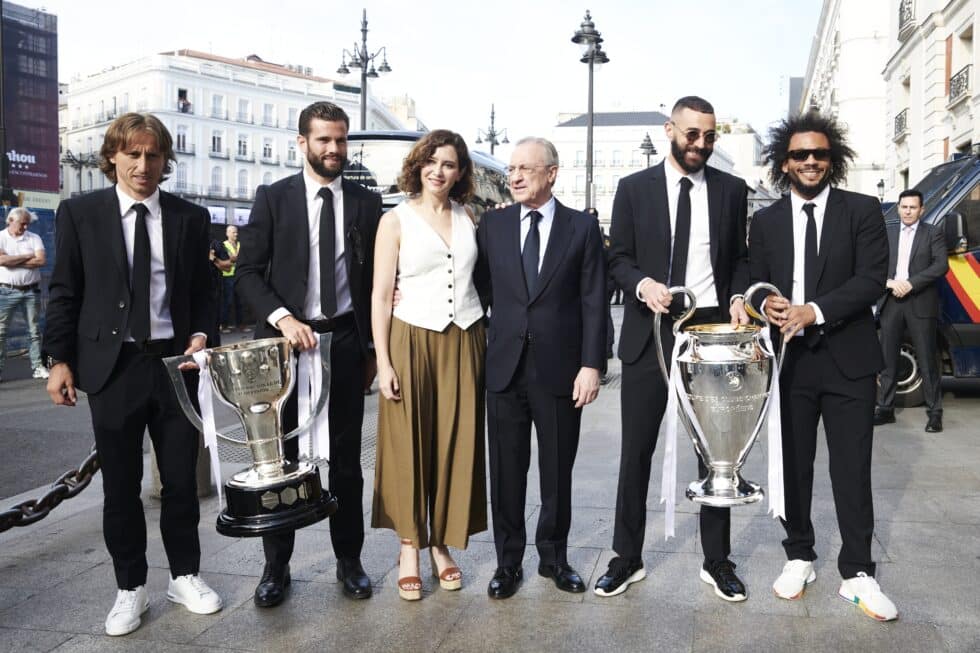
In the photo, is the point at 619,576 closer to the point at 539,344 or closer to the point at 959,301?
the point at 539,344

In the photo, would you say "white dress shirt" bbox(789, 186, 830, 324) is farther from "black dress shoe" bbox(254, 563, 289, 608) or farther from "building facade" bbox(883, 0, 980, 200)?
"building facade" bbox(883, 0, 980, 200)

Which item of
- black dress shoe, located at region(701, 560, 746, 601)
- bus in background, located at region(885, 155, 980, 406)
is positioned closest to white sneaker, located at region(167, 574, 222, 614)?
black dress shoe, located at region(701, 560, 746, 601)

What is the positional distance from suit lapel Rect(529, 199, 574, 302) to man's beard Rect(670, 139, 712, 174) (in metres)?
0.55

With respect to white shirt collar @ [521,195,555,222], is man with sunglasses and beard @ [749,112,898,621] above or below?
below

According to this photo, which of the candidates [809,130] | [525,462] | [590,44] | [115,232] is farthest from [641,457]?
[590,44]

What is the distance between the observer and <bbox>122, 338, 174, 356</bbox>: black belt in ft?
12.8

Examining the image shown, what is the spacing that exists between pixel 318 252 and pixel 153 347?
0.81 m

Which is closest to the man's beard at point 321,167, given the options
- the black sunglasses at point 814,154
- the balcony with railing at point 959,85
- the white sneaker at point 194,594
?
the white sneaker at point 194,594

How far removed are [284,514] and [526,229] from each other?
1.67 m

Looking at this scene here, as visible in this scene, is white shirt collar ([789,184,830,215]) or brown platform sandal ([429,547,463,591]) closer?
white shirt collar ([789,184,830,215])

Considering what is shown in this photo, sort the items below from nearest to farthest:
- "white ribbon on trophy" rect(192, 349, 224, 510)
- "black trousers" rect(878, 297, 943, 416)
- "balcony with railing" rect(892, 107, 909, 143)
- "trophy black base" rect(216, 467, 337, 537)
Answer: "trophy black base" rect(216, 467, 337, 537)
"white ribbon on trophy" rect(192, 349, 224, 510)
"black trousers" rect(878, 297, 943, 416)
"balcony with railing" rect(892, 107, 909, 143)

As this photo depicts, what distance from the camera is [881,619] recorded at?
3803 mm

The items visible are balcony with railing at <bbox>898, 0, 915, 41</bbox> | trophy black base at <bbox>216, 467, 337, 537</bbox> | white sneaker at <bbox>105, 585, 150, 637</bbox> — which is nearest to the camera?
trophy black base at <bbox>216, 467, 337, 537</bbox>

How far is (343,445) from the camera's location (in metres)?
4.32
